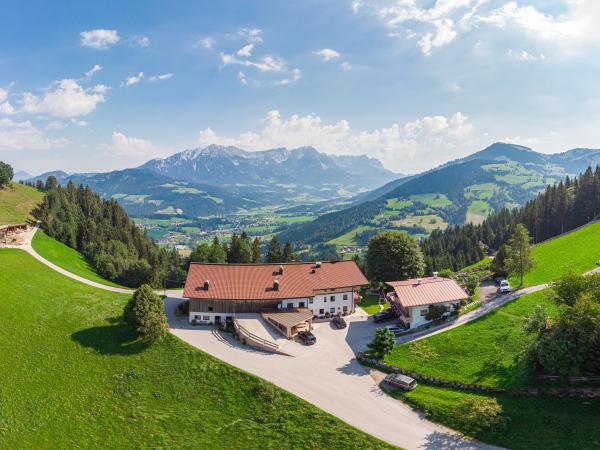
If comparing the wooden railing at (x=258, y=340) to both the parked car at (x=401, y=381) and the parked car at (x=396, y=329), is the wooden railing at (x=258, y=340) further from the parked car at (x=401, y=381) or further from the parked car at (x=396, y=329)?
the parked car at (x=396, y=329)

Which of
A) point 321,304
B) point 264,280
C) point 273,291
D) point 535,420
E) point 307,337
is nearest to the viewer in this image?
point 535,420

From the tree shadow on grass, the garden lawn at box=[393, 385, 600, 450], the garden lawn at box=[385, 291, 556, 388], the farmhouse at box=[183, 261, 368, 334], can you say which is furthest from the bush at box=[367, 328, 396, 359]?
the tree shadow on grass

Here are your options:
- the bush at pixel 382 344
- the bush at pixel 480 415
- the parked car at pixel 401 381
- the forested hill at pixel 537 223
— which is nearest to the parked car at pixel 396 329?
the bush at pixel 382 344

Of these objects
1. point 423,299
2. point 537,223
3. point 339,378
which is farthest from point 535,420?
point 537,223

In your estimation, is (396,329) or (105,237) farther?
(105,237)

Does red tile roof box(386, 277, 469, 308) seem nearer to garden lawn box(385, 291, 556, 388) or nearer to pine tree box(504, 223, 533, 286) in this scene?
garden lawn box(385, 291, 556, 388)

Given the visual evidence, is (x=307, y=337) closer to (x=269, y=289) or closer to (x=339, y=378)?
(x=339, y=378)
